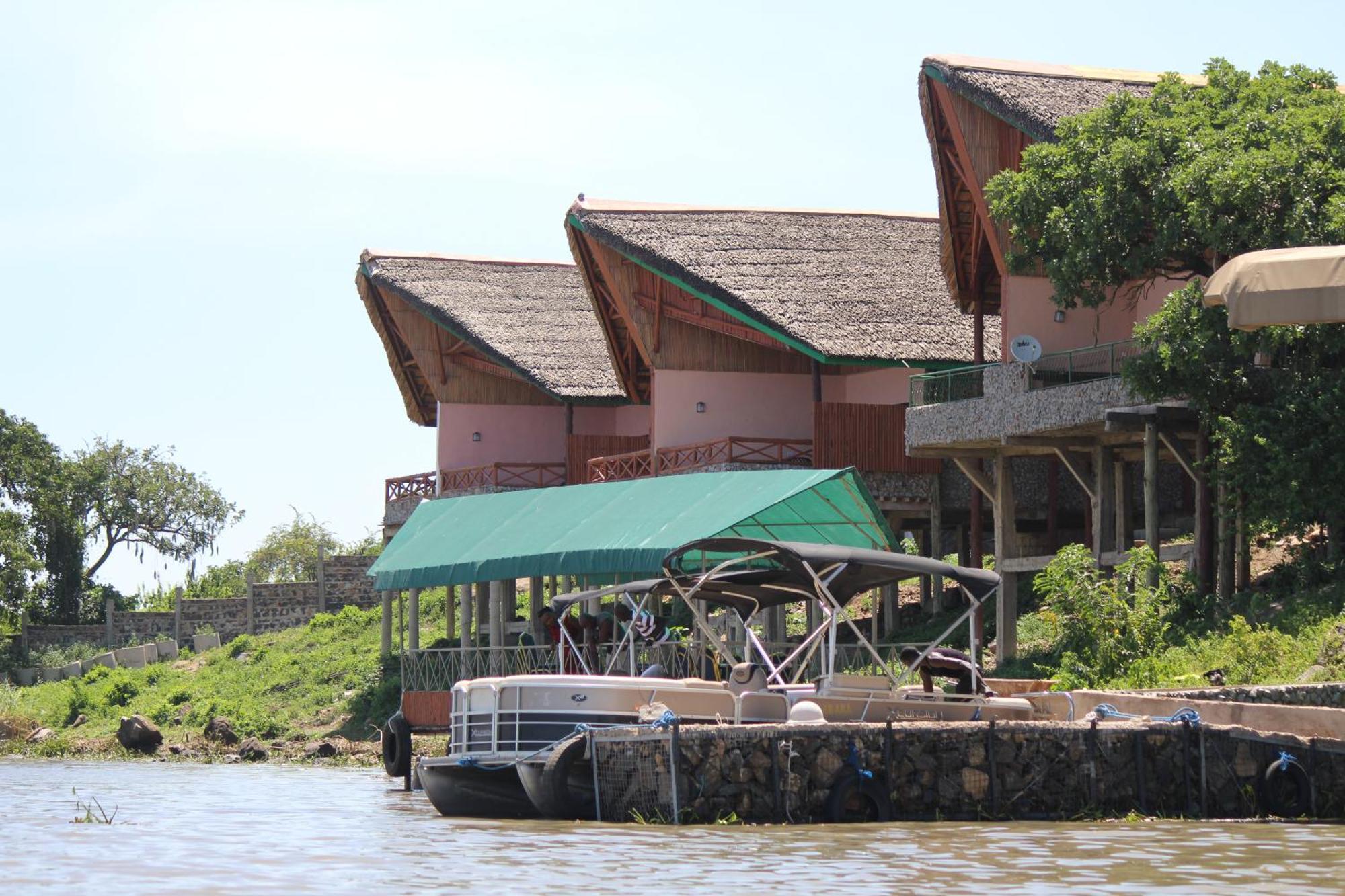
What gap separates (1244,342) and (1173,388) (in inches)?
48.2

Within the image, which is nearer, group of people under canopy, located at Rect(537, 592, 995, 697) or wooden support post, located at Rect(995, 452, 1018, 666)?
group of people under canopy, located at Rect(537, 592, 995, 697)

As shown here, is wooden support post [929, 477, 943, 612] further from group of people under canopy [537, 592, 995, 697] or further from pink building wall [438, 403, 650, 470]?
pink building wall [438, 403, 650, 470]

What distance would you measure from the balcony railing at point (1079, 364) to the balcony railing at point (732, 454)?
6.12 meters

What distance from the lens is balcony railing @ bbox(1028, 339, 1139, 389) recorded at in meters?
29.9

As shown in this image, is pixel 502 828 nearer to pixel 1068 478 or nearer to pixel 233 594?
pixel 1068 478

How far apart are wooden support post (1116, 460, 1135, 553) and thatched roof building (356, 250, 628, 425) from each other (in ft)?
42.8

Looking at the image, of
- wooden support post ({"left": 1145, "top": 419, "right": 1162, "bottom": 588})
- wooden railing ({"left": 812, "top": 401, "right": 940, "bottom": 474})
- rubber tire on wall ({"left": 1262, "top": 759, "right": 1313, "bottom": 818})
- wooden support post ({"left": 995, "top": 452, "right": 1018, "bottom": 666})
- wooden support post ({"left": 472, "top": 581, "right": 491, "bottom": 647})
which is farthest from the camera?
wooden support post ({"left": 472, "top": 581, "right": 491, "bottom": 647})

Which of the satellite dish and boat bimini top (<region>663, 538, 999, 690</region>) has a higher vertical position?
the satellite dish

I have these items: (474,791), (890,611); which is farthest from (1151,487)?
(474,791)

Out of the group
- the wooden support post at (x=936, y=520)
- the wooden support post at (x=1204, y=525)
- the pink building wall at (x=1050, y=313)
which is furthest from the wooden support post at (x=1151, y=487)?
the wooden support post at (x=936, y=520)

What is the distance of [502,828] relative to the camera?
1880cm

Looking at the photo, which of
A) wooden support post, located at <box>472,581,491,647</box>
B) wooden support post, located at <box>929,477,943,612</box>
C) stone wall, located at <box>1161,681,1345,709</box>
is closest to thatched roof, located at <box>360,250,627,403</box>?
wooden support post, located at <box>472,581,491,647</box>

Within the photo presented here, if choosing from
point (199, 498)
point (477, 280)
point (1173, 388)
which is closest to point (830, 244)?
point (477, 280)

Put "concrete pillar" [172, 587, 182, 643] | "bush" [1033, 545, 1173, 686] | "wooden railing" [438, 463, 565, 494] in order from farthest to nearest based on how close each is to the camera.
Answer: "concrete pillar" [172, 587, 182, 643] < "wooden railing" [438, 463, 565, 494] < "bush" [1033, 545, 1173, 686]
